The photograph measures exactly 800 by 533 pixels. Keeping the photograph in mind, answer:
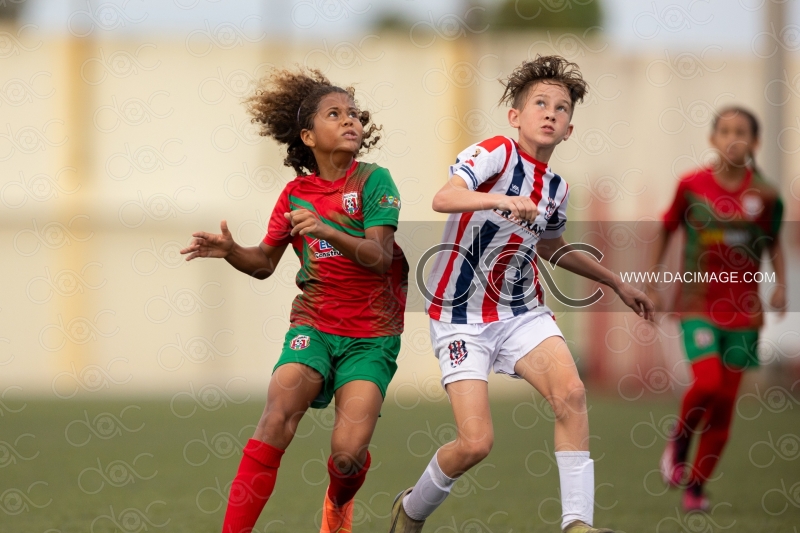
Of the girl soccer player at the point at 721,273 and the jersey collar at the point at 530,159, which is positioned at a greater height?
the jersey collar at the point at 530,159

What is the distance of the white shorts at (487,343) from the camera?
342 centimetres

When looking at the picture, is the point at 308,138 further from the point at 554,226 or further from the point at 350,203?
the point at 554,226

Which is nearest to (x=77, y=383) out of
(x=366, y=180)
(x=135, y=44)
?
(x=135, y=44)

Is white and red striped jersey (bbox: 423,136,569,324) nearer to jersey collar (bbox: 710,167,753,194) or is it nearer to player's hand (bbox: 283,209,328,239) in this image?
player's hand (bbox: 283,209,328,239)

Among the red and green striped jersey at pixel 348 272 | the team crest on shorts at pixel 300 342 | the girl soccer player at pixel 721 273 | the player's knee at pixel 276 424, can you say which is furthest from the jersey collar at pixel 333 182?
the girl soccer player at pixel 721 273

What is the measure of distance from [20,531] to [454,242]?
6.69 ft

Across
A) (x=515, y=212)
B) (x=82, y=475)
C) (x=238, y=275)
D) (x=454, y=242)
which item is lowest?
(x=238, y=275)

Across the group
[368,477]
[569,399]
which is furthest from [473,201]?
[368,477]

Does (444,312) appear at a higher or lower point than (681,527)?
higher

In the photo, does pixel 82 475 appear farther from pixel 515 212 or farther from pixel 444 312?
pixel 515 212

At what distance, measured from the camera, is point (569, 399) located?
327 centimetres

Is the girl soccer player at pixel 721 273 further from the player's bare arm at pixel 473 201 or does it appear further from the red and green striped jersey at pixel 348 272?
the player's bare arm at pixel 473 201

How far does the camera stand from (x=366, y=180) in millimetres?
3527

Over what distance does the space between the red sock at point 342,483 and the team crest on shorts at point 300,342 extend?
38 cm
